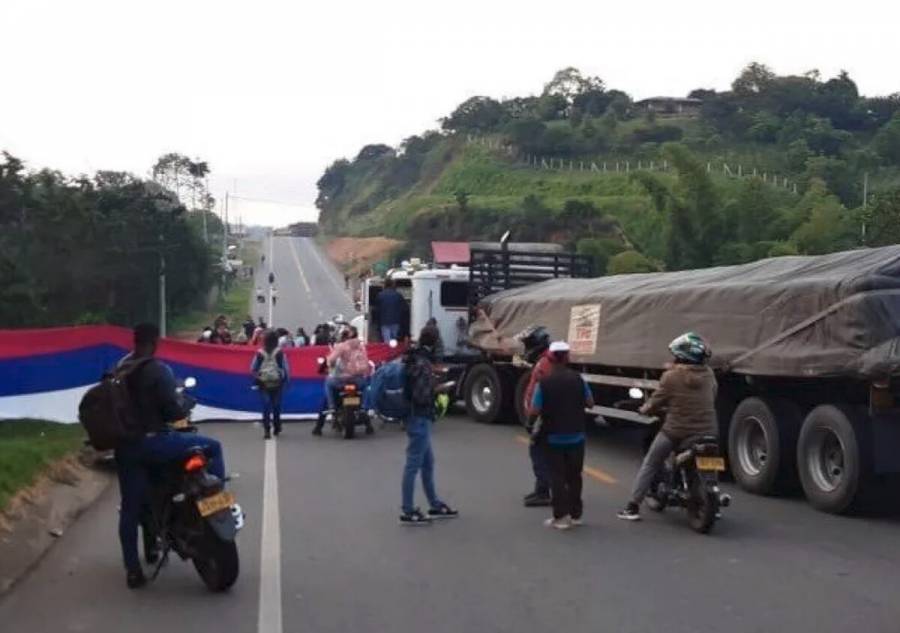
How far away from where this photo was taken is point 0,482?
36.9 ft

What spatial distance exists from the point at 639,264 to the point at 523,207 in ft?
137

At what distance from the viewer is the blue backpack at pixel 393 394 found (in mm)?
11133

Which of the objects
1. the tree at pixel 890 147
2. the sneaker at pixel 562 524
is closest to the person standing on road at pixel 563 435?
the sneaker at pixel 562 524

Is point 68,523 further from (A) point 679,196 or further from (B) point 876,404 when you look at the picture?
(A) point 679,196

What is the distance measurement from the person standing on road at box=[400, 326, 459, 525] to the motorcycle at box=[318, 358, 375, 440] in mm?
7527

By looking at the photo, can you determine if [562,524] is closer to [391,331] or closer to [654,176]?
[391,331]

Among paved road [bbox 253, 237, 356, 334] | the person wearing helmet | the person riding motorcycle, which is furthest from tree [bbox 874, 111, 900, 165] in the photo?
the person wearing helmet

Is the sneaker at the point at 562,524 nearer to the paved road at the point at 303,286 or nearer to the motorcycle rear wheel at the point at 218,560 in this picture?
the motorcycle rear wheel at the point at 218,560

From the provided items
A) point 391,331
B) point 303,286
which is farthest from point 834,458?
point 303,286

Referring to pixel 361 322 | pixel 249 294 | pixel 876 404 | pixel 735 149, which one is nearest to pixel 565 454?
pixel 876 404

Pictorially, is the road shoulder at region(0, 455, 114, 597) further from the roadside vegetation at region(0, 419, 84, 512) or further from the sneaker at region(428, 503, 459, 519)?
the sneaker at region(428, 503, 459, 519)

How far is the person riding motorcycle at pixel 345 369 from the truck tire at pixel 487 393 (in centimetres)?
234

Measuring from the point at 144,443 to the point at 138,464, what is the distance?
6.1 inches

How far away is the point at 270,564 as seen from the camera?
933 centimetres
